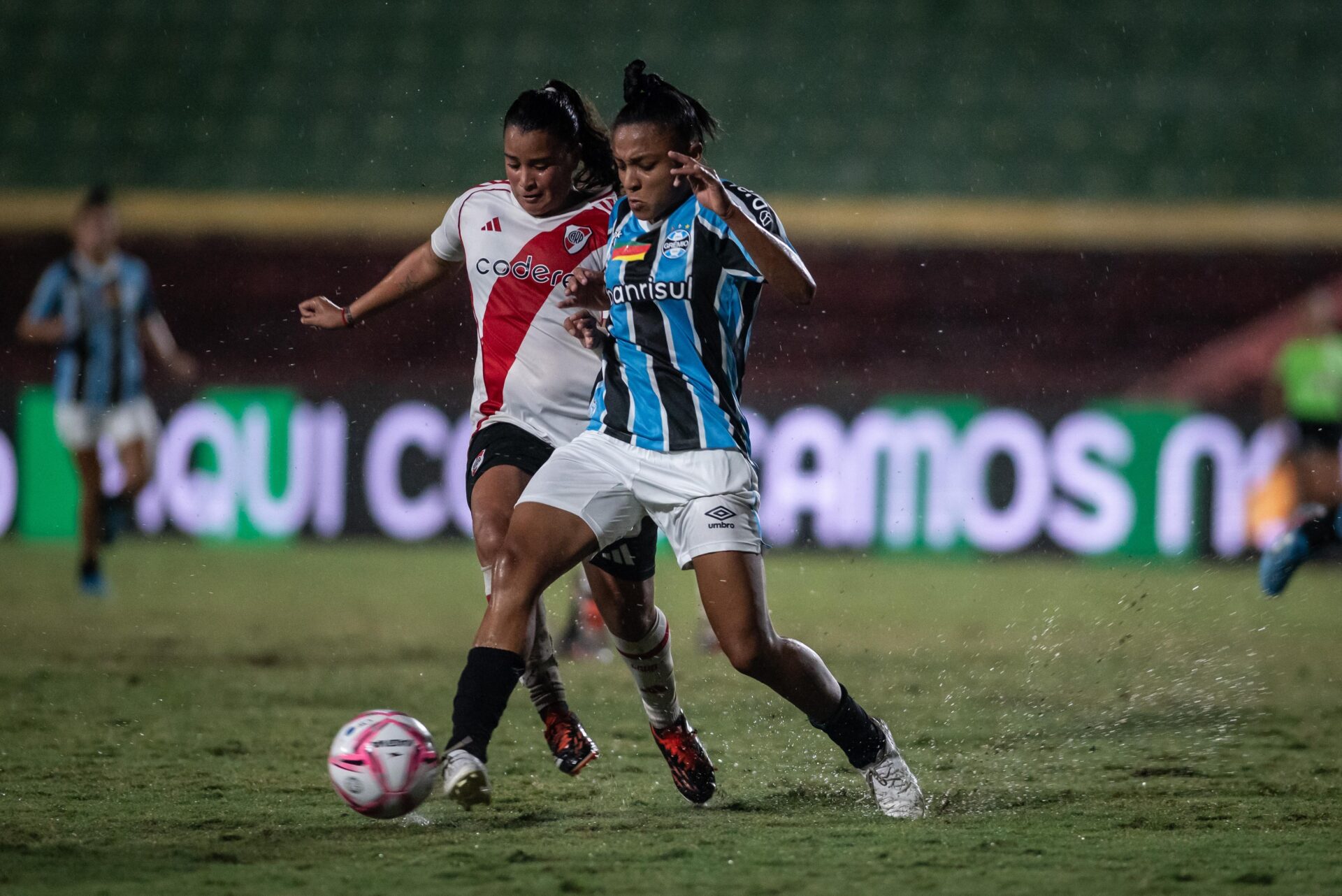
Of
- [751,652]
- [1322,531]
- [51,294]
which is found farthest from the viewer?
[51,294]

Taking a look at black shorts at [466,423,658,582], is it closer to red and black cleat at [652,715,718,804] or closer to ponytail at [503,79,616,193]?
red and black cleat at [652,715,718,804]

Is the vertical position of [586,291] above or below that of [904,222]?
below

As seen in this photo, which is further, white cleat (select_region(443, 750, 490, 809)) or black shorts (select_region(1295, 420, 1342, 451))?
black shorts (select_region(1295, 420, 1342, 451))

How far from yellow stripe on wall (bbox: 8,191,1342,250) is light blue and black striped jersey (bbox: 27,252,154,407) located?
10.6 feet

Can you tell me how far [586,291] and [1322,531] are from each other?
12.2 ft

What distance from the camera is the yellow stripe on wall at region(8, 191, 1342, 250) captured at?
13.8 meters

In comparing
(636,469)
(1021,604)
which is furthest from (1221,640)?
(636,469)

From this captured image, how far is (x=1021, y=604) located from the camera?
32.0ft

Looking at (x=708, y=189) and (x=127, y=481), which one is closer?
(x=708, y=189)

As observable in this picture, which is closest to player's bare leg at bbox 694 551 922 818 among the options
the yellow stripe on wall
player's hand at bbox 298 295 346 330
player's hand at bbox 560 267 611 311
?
player's hand at bbox 560 267 611 311

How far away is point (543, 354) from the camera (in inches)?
182

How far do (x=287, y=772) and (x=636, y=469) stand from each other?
5.20 ft

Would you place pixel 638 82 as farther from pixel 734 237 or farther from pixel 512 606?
pixel 512 606

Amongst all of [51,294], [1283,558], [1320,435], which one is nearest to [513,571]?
[1283,558]
